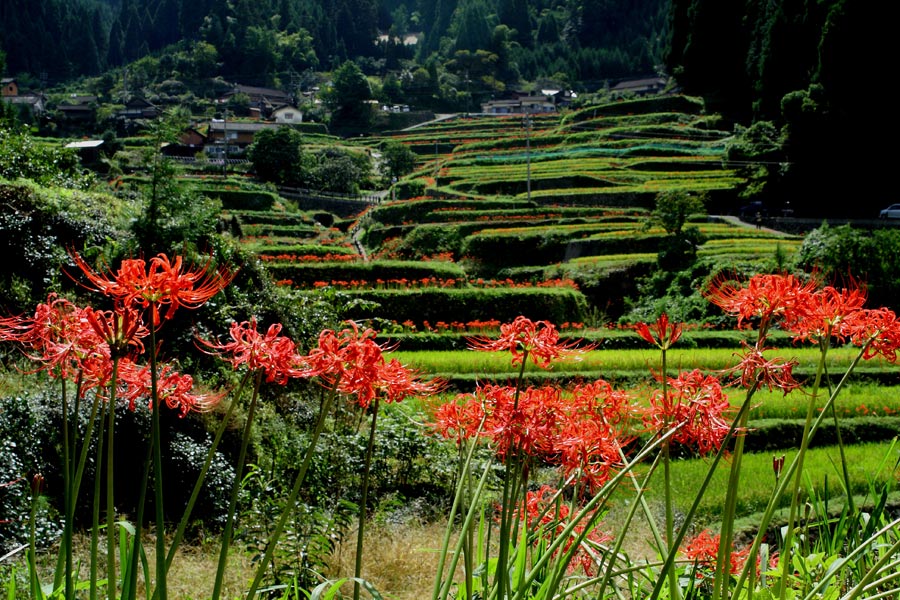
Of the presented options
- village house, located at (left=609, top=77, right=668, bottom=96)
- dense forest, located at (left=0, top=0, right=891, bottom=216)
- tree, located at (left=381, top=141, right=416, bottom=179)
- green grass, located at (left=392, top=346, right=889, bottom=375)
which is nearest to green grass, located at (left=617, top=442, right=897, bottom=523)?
green grass, located at (left=392, top=346, right=889, bottom=375)

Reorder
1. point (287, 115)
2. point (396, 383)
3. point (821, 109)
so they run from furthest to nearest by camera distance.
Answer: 1. point (287, 115)
2. point (821, 109)
3. point (396, 383)

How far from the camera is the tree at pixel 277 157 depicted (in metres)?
58.1

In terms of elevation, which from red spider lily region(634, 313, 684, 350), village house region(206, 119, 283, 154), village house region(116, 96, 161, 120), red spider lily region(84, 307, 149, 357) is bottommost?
red spider lily region(634, 313, 684, 350)

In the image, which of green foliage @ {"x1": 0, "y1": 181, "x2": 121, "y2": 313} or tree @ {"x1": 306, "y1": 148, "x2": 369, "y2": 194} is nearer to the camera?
green foliage @ {"x1": 0, "y1": 181, "x2": 121, "y2": 313}

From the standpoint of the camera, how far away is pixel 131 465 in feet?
24.9

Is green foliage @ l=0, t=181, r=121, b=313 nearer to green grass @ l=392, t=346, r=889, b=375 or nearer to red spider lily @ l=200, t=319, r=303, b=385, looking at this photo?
green grass @ l=392, t=346, r=889, b=375

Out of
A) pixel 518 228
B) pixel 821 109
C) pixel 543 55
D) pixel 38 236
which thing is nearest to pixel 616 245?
pixel 518 228

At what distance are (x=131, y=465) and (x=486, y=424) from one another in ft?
19.3

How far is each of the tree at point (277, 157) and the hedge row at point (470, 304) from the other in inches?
1540

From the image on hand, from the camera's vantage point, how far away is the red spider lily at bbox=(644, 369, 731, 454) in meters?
2.41

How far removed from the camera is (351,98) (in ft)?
284

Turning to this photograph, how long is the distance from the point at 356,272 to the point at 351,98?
66505 mm

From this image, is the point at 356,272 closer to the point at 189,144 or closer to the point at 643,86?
the point at 189,144

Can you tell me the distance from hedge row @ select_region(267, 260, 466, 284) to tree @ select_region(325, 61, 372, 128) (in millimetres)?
65552
